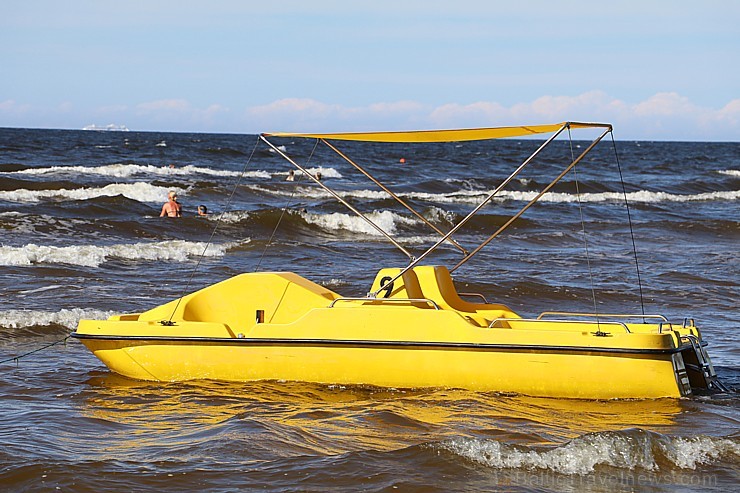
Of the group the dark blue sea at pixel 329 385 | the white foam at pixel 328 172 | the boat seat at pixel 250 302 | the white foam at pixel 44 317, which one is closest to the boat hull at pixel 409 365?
the dark blue sea at pixel 329 385

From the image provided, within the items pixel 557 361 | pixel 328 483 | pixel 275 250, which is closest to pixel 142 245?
pixel 275 250

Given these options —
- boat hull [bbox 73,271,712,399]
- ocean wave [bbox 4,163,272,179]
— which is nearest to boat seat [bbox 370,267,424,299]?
boat hull [bbox 73,271,712,399]

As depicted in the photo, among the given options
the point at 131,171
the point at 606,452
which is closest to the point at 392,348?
the point at 606,452

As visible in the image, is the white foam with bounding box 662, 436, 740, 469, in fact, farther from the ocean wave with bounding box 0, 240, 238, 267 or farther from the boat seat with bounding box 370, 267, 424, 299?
the ocean wave with bounding box 0, 240, 238, 267

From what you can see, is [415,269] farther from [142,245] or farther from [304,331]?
[142,245]

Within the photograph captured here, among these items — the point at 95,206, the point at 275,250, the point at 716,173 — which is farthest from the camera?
the point at 716,173

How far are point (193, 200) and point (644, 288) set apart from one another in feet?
61.1

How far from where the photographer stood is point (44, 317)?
11602 mm

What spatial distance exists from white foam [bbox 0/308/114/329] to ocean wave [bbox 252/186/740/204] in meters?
21.1

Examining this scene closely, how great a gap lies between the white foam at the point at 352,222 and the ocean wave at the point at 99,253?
15.6ft

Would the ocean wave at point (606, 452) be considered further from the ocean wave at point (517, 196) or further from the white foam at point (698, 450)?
the ocean wave at point (517, 196)

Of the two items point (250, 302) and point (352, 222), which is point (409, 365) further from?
point (352, 222)

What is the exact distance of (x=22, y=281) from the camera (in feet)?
47.9

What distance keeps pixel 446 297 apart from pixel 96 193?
77.2 ft
